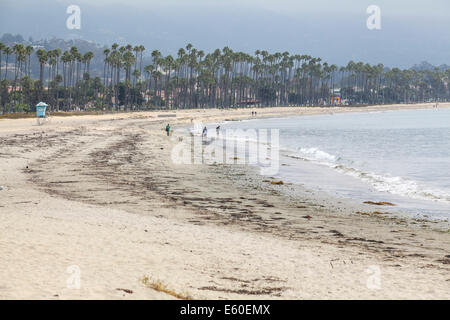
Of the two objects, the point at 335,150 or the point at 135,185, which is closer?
the point at 135,185

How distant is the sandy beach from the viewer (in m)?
8.84

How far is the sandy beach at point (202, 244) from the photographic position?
8.84m

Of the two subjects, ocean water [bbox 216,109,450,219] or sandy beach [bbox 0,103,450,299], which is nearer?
sandy beach [bbox 0,103,450,299]

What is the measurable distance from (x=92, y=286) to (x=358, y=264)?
5547mm

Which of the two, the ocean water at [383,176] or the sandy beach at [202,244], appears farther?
the ocean water at [383,176]

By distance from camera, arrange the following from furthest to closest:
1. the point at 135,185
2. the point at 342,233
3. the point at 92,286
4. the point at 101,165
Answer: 1. the point at 101,165
2. the point at 135,185
3. the point at 342,233
4. the point at 92,286

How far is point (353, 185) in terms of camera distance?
25797 millimetres

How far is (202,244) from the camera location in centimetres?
1214

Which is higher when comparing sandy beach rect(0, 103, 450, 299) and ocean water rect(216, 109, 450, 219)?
sandy beach rect(0, 103, 450, 299)

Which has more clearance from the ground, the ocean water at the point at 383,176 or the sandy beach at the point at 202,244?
the sandy beach at the point at 202,244

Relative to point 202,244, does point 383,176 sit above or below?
below

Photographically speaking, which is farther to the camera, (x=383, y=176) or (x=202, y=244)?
(x=383, y=176)
